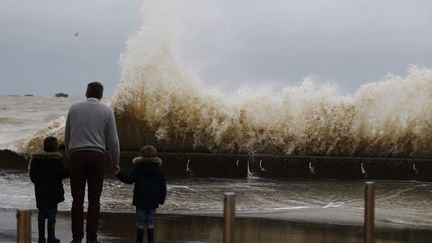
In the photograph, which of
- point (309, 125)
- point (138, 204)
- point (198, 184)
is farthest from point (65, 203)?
point (309, 125)

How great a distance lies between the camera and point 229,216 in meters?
4.60

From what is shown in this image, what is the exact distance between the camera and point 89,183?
628 cm

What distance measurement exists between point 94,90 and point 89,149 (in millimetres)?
530

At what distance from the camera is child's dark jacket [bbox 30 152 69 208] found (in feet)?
21.5

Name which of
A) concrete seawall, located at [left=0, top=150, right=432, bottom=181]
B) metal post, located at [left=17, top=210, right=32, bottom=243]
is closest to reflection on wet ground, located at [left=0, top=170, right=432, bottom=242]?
concrete seawall, located at [left=0, top=150, right=432, bottom=181]

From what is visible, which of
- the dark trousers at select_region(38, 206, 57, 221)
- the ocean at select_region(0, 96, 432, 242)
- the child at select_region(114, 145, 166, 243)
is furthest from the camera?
the ocean at select_region(0, 96, 432, 242)

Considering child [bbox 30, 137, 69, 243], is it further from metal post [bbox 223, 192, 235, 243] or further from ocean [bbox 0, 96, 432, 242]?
ocean [bbox 0, 96, 432, 242]

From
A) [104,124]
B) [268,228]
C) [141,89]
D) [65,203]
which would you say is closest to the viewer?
[104,124]

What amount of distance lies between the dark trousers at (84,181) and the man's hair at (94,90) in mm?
511

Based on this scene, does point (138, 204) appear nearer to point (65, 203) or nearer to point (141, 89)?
point (65, 203)

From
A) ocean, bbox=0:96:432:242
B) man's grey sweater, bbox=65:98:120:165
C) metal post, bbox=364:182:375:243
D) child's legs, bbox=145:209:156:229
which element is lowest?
ocean, bbox=0:96:432:242

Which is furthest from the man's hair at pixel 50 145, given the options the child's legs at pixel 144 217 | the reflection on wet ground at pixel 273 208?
the reflection on wet ground at pixel 273 208

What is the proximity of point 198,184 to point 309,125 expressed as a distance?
157 inches

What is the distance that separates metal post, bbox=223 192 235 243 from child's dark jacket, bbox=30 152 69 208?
2.34 m
